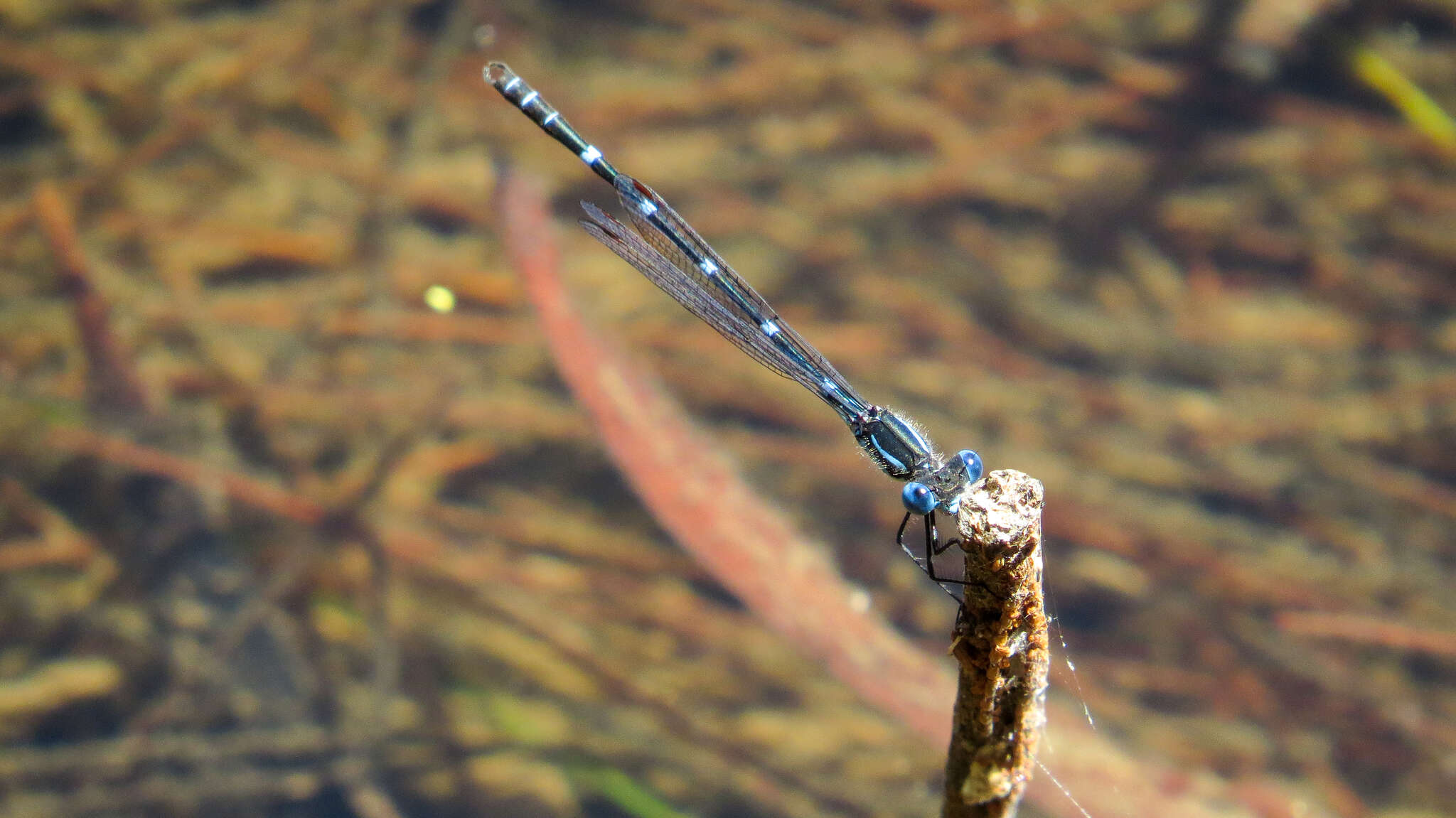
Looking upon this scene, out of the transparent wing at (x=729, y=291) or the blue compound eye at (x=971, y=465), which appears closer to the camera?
the blue compound eye at (x=971, y=465)

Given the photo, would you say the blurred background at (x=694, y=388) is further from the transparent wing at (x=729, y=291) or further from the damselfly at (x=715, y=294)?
the transparent wing at (x=729, y=291)

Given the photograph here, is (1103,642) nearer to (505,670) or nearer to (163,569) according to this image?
(505,670)

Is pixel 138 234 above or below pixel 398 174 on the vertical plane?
below

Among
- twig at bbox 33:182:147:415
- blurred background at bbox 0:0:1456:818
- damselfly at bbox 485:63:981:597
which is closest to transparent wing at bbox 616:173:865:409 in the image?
damselfly at bbox 485:63:981:597

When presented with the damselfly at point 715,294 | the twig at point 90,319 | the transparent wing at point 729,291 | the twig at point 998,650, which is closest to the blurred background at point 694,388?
the twig at point 90,319

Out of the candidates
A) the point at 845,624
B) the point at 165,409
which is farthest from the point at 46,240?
the point at 845,624

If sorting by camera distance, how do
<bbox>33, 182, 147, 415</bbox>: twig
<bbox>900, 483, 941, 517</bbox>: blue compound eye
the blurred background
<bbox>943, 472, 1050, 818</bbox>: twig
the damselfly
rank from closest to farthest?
<bbox>943, 472, 1050, 818</bbox>: twig
<bbox>900, 483, 941, 517</bbox>: blue compound eye
the damselfly
the blurred background
<bbox>33, 182, 147, 415</bbox>: twig

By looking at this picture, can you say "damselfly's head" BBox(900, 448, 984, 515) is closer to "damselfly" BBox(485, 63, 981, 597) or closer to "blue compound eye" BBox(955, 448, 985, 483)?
"blue compound eye" BBox(955, 448, 985, 483)
